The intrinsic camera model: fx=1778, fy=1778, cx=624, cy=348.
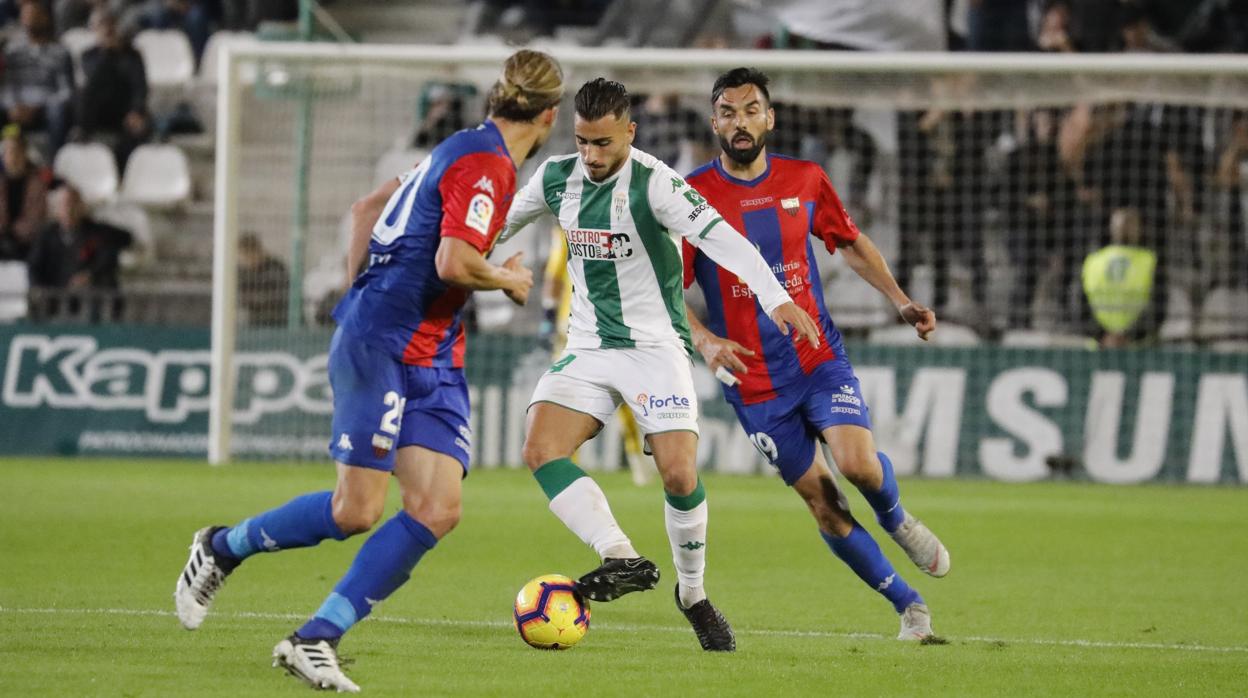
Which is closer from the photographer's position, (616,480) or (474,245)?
(474,245)

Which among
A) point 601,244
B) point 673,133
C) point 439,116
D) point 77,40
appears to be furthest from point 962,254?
point 77,40

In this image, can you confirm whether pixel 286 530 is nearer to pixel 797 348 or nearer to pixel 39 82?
pixel 797 348

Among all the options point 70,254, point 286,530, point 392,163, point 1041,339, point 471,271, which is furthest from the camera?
point 392,163

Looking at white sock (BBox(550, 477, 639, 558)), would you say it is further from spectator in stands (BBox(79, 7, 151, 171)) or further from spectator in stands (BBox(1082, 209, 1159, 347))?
spectator in stands (BBox(79, 7, 151, 171))

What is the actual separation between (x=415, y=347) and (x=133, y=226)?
15.3 m

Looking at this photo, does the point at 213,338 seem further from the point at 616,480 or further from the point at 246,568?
the point at 246,568

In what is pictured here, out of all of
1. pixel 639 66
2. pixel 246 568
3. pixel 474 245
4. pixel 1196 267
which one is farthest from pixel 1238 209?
pixel 474 245

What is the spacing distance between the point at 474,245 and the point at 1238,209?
1345 cm

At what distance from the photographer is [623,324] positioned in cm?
712

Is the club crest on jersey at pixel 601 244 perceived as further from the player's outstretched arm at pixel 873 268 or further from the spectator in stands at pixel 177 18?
the spectator in stands at pixel 177 18

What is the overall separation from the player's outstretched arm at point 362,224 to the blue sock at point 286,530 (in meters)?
0.81

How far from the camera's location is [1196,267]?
17234 mm

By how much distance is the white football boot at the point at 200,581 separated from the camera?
6.42 meters

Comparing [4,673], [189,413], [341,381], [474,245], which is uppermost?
[474,245]
